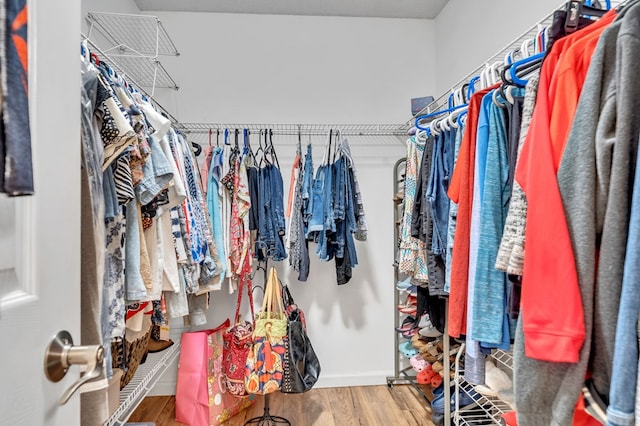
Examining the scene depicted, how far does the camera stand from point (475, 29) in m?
2.02

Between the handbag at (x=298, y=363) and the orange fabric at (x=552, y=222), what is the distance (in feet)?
4.65

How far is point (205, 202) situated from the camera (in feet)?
6.31

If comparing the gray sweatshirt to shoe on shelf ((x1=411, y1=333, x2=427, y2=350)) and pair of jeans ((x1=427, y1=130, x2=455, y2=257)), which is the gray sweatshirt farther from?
shoe on shelf ((x1=411, y1=333, x2=427, y2=350))

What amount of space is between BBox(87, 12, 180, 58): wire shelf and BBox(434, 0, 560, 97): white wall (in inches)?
69.5

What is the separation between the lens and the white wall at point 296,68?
7.82 feet

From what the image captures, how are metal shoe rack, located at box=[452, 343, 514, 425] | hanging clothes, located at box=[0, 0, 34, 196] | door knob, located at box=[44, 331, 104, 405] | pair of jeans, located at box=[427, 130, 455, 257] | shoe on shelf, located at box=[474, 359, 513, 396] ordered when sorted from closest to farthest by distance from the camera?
hanging clothes, located at box=[0, 0, 34, 196]
door knob, located at box=[44, 331, 104, 405]
shoe on shelf, located at box=[474, 359, 513, 396]
pair of jeans, located at box=[427, 130, 455, 257]
metal shoe rack, located at box=[452, 343, 514, 425]

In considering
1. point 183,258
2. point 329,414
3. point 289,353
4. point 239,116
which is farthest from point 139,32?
point 329,414

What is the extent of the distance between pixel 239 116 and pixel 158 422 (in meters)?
2.06

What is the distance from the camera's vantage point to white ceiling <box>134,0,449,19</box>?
2.30m

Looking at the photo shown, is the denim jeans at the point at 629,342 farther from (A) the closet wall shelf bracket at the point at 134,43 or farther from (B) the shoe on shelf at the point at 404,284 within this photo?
(A) the closet wall shelf bracket at the point at 134,43

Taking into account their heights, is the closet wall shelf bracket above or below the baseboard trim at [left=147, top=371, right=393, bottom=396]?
above

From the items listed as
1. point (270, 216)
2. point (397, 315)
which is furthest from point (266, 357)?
point (397, 315)

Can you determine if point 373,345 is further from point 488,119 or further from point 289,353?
point 488,119

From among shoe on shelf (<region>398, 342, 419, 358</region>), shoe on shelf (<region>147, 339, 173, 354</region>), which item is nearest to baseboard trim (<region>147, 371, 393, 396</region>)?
shoe on shelf (<region>398, 342, 419, 358</region>)
